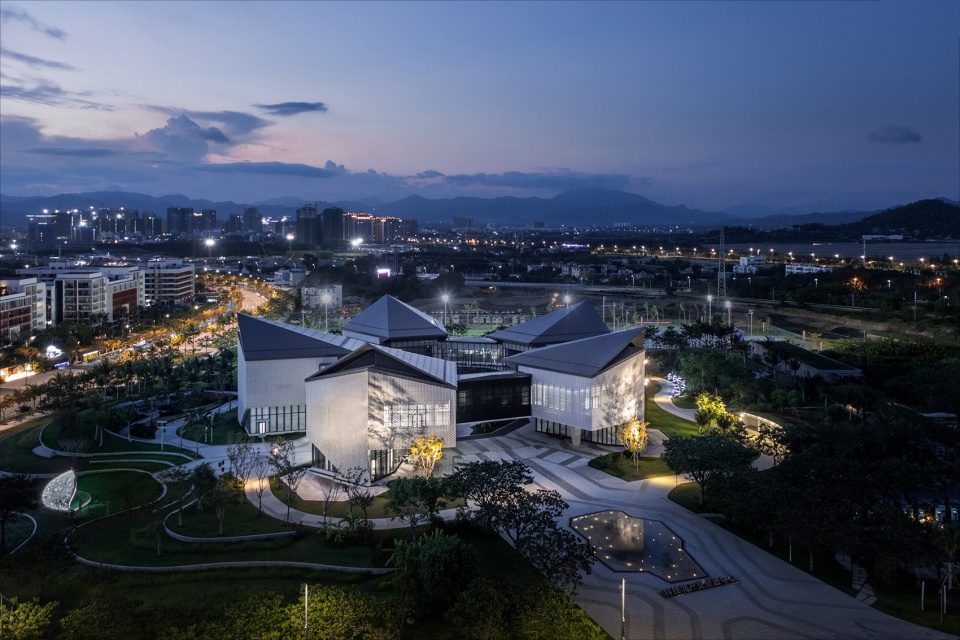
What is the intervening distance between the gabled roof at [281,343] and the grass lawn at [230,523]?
12.1 metres

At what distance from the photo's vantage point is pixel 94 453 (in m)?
36.0

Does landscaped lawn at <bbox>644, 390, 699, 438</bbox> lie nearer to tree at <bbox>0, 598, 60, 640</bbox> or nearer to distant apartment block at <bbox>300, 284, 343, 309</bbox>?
tree at <bbox>0, 598, 60, 640</bbox>

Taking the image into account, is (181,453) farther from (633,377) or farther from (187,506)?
(633,377)

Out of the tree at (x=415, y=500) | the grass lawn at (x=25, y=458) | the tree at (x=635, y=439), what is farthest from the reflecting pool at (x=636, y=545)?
the grass lawn at (x=25, y=458)

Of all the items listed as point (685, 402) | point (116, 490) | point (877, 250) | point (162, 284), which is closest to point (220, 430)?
point (116, 490)

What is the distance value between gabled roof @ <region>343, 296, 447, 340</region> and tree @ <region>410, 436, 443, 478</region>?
17443 mm

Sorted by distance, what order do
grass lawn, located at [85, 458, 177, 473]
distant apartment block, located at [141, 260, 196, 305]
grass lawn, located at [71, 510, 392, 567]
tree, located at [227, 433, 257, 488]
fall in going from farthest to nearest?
distant apartment block, located at [141, 260, 196, 305]
grass lawn, located at [85, 458, 177, 473]
tree, located at [227, 433, 257, 488]
grass lawn, located at [71, 510, 392, 567]

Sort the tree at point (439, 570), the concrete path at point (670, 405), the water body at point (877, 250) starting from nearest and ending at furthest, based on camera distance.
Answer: the tree at point (439, 570)
the concrete path at point (670, 405)
the water body at point (877, 250)

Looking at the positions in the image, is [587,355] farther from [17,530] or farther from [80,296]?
[80,296]

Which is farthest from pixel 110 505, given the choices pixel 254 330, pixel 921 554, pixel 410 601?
pixel 921 554

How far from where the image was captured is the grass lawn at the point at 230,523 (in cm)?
2552

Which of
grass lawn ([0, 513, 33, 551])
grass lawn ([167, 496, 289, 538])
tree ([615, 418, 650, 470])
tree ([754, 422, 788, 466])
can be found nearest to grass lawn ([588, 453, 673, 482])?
tree ([615, 418, 650, 470])

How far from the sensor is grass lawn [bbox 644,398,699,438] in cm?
3974

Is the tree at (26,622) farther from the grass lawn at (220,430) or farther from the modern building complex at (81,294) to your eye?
the modern building complex at (81,294)
